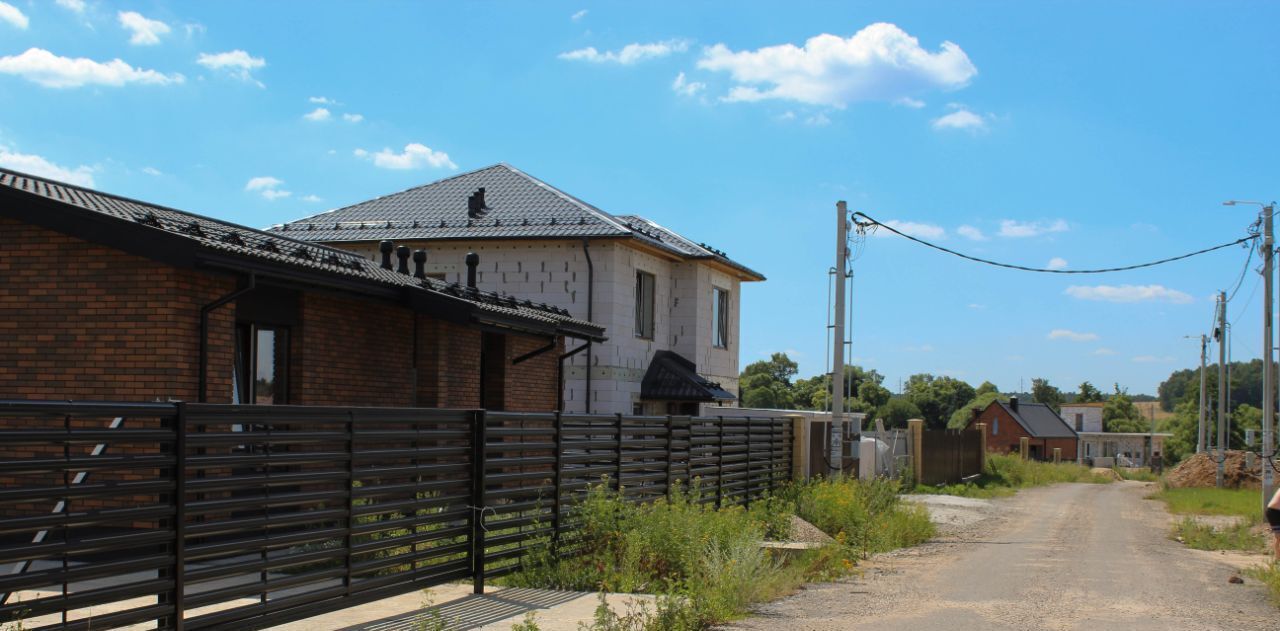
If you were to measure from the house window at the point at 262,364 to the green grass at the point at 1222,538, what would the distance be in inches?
547

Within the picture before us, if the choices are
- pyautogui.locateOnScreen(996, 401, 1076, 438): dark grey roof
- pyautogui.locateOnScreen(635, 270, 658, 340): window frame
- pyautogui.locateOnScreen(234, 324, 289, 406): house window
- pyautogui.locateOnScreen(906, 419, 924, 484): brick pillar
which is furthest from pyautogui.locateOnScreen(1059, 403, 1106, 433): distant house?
pyautogui.locateOnScreen(234, 324, 289, 406): house window

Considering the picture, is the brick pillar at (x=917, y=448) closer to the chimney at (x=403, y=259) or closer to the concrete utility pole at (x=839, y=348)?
the concrete utility pole at (x=839, y=348)

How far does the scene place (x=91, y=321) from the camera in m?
11.7

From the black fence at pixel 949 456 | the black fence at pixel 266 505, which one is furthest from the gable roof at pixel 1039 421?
Answer: the black fence at pixel 266 505

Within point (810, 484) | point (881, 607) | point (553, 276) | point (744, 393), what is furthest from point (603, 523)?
point (744, 393)

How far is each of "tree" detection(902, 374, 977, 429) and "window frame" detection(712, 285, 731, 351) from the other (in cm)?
8859

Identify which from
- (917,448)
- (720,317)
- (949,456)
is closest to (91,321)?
(720,317)

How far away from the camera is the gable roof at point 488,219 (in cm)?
2481

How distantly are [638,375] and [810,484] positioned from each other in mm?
7362

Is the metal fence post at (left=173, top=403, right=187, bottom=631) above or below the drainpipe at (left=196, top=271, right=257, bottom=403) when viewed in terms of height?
below

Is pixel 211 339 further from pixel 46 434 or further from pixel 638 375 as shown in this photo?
pixel 638 375

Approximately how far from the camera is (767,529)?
15.3m

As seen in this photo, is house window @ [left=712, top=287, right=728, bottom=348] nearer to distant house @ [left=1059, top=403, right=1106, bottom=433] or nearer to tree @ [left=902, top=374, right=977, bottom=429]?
distant house @ [left=1059, top=403, right=1106, bottom=433]

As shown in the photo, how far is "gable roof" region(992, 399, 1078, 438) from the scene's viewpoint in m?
82.6
